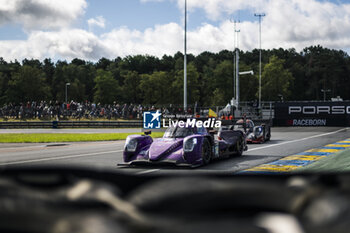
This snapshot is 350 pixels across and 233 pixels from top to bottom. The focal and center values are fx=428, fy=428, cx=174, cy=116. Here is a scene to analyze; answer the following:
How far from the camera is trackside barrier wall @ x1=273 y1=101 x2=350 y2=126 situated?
3641 centimetres

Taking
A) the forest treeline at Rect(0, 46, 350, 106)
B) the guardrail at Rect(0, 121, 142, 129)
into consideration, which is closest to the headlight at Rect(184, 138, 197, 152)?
the guardrail at Rect(0, 121, 142, 129)

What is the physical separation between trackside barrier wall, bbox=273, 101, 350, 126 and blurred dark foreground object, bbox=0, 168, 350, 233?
37.4 meters

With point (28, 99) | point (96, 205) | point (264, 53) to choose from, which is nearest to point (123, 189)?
point (96, 205)

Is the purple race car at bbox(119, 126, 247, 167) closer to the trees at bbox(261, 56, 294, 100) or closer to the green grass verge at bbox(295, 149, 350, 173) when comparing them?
the green grass verge at bbox(295, 149, 350, 173)

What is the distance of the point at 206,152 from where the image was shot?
11.0 m

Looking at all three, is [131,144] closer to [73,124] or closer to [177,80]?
[73,124]

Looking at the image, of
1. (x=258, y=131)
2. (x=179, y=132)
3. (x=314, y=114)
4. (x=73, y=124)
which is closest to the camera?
(x=179, y=132)

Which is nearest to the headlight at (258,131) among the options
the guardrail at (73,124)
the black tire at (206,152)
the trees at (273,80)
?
the black tire at (206,152)

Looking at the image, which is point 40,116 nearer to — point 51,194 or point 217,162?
point 217,162

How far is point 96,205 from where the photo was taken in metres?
0.97

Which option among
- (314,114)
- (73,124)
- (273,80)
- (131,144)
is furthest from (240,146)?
(273,80)

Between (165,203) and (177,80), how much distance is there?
89.9 metres

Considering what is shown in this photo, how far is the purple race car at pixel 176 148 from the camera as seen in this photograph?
10281mm

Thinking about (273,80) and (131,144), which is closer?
→ (131,144)
